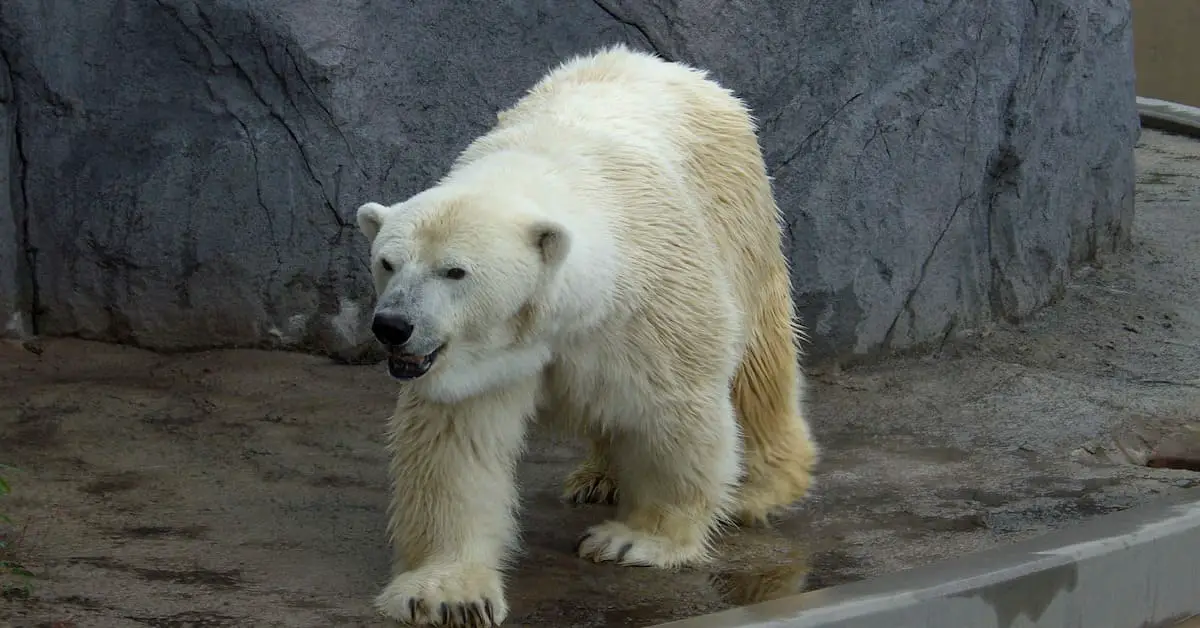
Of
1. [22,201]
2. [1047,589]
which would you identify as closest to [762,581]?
[1047,589]

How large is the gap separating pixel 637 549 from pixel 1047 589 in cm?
101

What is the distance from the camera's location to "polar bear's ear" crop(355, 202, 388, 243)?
11.4 feet

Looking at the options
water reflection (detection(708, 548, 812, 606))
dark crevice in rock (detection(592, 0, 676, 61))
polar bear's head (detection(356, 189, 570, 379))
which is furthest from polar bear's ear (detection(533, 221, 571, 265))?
dark crevice in rock (detection(592, 0, 676, 61))

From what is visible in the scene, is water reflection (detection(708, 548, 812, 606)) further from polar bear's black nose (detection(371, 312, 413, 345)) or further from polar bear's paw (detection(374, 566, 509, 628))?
polar bear's black nose (detection(371, 312, 413, 345))

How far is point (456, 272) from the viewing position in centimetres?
325

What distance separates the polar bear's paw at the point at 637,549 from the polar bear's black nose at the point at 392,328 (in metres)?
1.01

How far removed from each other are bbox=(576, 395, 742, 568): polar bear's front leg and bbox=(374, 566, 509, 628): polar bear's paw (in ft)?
1.67

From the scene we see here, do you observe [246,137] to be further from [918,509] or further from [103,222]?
[918,509]

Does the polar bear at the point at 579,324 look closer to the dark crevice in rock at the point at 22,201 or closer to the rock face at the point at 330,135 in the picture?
the rock face at the point at 330,135

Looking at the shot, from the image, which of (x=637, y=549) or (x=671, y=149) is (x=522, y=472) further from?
(x=671, y=149)

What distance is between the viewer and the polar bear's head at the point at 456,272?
3.21 metres

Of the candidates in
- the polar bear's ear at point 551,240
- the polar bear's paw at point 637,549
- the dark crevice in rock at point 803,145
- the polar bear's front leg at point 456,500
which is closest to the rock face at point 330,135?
the dark crevice in rock at point 803,145

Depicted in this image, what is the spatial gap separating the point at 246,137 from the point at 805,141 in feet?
7.00

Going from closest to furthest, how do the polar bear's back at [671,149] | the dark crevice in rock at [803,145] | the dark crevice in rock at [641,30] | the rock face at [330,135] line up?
the polar bear's back at [671,149], the rock face at [330,135], the dark crevice in rock at [641,30], the dark crevice in rock at [803,145]
